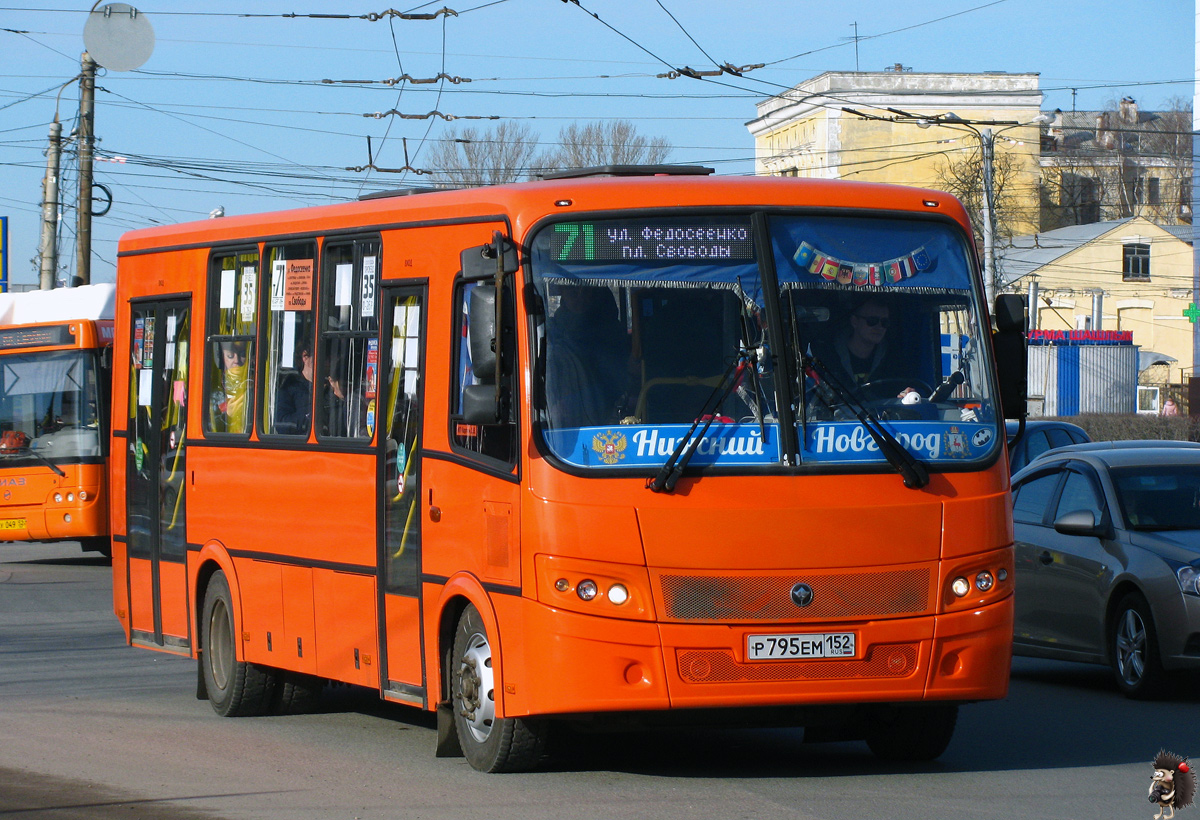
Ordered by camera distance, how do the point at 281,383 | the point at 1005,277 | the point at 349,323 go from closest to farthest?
the point at 349,323, the point at 281,383, the point at 1005,277

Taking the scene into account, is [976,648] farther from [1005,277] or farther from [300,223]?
[1005,277]

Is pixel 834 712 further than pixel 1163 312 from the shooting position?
No

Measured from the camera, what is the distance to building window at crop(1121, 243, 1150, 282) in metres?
83.8

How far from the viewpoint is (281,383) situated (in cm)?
1005

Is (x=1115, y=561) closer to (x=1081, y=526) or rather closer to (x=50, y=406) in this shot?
(x=1081, y=526)

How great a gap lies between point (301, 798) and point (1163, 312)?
8172 cm

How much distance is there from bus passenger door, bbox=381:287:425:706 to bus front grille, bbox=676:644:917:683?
5.86 feet

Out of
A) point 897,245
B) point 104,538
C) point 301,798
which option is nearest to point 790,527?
point 897,245

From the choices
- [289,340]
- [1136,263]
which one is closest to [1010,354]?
[289,340]

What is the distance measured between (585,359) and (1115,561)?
5.24 m

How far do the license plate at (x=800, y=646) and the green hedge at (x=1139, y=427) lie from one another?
30.2 metres

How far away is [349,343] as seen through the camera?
9.41 metres

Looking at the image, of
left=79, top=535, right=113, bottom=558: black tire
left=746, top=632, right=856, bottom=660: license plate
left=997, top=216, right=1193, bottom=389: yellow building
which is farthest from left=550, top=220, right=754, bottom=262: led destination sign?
left=997, top=216, right=1193, bottom=389: yellow building

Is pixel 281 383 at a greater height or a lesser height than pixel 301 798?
greater
